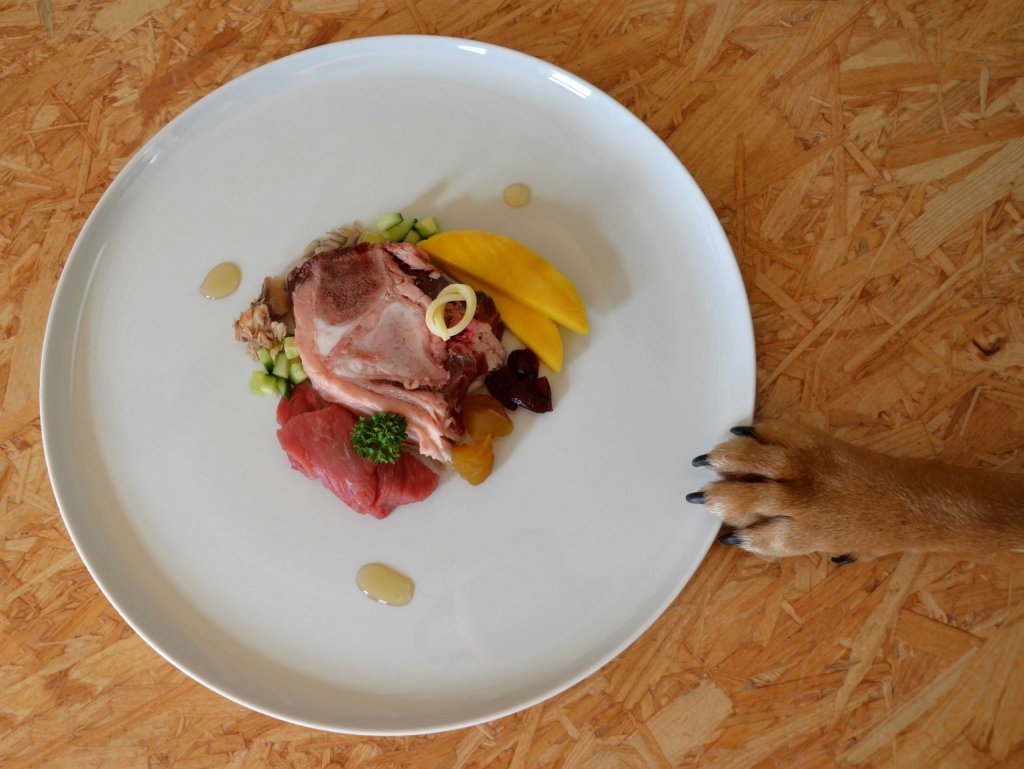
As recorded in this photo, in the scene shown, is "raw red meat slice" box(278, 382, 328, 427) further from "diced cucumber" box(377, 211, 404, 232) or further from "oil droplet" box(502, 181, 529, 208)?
"oil droplet" box(502, 181, 529, 208)

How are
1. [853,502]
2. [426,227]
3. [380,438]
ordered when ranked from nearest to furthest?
1. [853,502]
2. [380,438]
3. [426,227]

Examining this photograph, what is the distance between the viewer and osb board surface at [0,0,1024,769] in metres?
2.24

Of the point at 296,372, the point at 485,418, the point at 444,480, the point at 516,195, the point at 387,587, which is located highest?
the point at 516,195

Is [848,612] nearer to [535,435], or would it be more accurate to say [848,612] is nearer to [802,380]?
[802,380]

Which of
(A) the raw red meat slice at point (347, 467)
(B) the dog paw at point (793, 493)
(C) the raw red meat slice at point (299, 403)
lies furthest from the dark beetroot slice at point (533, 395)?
(C) the raw red meat slice at point (299, 403)

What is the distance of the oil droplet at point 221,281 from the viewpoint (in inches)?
99.4

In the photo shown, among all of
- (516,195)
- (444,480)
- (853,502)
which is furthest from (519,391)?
(853,502)

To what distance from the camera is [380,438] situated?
89.3 inches

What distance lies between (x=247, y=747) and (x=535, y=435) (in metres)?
1.24

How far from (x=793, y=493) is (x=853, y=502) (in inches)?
5.9

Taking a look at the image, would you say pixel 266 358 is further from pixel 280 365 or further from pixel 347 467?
pixel 347 467

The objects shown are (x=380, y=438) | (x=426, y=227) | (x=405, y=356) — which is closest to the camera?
(x=380, y=438)

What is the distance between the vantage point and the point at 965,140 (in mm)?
2502

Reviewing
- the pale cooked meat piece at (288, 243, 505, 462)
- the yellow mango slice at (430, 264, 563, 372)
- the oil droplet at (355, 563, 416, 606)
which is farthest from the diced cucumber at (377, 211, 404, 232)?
the oil droplet at (355, 563, 416, 606)
